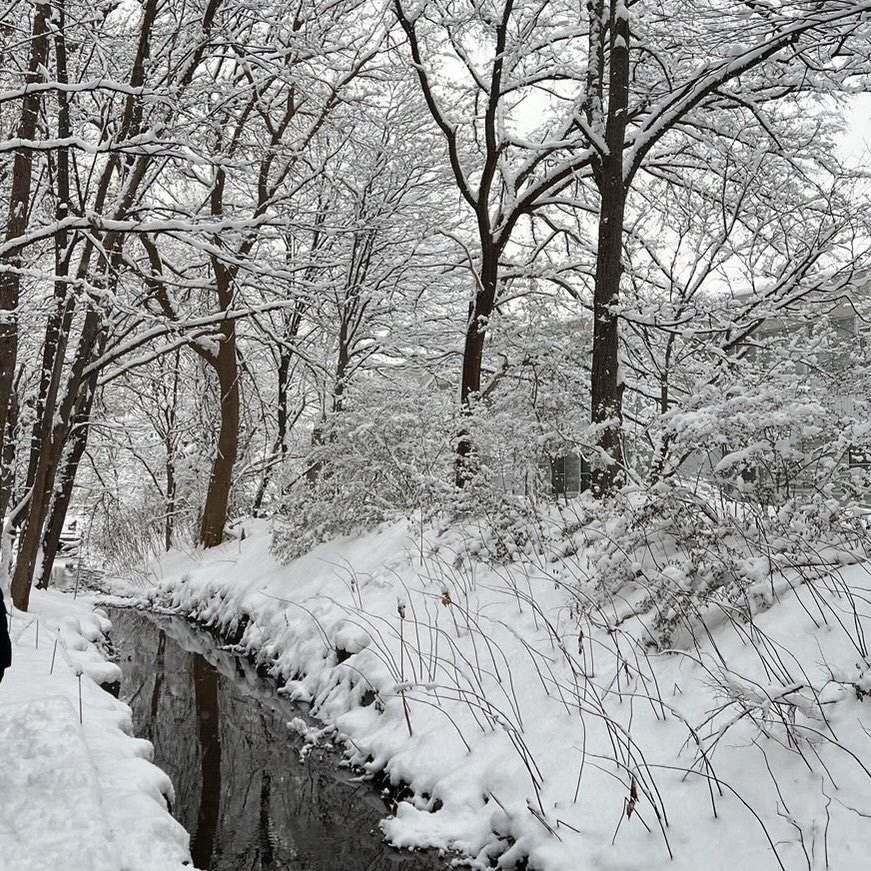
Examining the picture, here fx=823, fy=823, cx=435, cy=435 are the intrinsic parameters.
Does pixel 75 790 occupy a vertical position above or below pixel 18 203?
below

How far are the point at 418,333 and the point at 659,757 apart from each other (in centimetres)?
1381

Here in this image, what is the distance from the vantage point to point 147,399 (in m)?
22.5

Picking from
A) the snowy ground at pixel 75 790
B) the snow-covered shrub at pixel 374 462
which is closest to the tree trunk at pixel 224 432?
the snow-covered shrub at pixel 374 462

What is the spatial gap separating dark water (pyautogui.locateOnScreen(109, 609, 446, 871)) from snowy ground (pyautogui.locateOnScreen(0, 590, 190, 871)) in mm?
531

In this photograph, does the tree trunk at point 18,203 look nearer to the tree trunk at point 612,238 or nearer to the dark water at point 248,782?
the dark water at point 248,782

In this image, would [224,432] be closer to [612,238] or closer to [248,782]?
[612,238]

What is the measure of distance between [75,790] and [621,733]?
9.15 ft

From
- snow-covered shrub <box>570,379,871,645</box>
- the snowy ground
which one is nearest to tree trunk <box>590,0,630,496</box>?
snow-covered shrub <box>570,379,871,645</box>

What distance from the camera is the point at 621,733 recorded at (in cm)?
448

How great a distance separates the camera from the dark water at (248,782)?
4598mm

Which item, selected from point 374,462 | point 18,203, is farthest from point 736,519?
point 18,203

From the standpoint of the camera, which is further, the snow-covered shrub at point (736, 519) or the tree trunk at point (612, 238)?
the tree trunk at point (612, 238)

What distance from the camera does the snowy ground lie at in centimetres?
344

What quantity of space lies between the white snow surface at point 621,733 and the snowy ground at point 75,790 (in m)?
1.46
